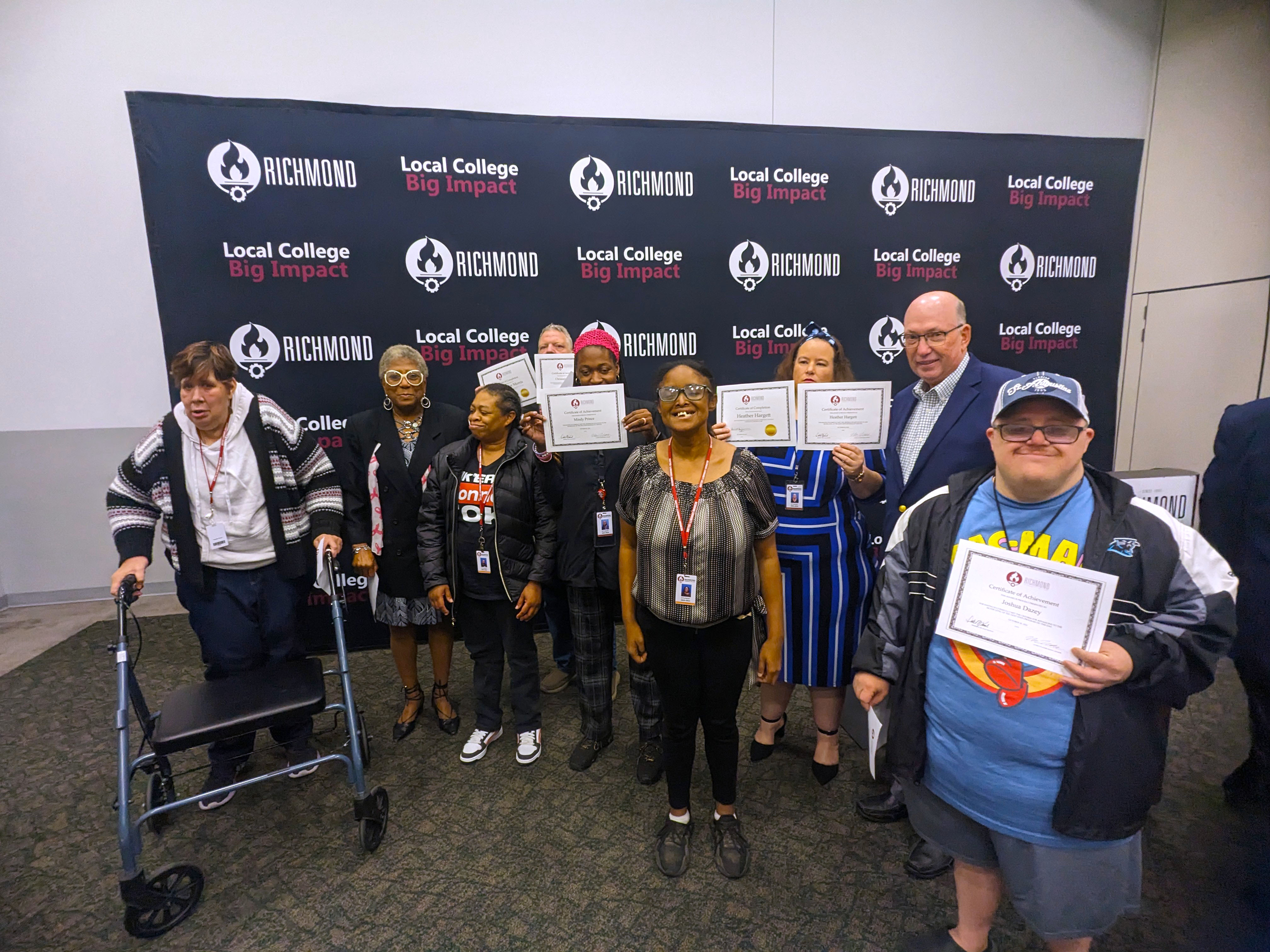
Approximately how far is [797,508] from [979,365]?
0.85m

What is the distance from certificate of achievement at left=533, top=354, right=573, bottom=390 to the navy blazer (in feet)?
5.18

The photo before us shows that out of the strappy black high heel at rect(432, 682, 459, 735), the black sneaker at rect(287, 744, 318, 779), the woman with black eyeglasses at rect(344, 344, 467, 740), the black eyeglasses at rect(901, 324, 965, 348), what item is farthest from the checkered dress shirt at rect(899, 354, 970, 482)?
the black sneaker at rect(287, 744, 318, 779)

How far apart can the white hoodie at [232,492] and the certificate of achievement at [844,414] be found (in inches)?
88.9

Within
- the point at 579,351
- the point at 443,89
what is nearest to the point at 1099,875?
the point at 579,351

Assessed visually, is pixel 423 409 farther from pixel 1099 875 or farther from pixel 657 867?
pixel 1099 875

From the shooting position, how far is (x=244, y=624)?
2.44m

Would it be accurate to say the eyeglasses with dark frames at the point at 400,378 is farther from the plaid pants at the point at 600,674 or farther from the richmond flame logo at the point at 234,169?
the richmond flame logo at the point at 234,169

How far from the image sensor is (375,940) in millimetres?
1879

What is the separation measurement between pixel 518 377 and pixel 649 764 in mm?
2022

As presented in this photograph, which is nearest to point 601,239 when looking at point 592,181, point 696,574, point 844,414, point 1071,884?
point 592,181

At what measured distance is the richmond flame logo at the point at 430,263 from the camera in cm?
382

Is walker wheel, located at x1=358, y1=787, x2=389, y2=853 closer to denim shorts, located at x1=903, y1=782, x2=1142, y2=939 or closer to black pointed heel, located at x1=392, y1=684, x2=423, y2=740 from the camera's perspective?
black pointed heel, located at x1=392, y1=684, x2=423, y2=740

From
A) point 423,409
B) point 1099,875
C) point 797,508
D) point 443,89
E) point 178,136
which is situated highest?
point 443,89

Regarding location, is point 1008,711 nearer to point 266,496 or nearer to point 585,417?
point 585,417
